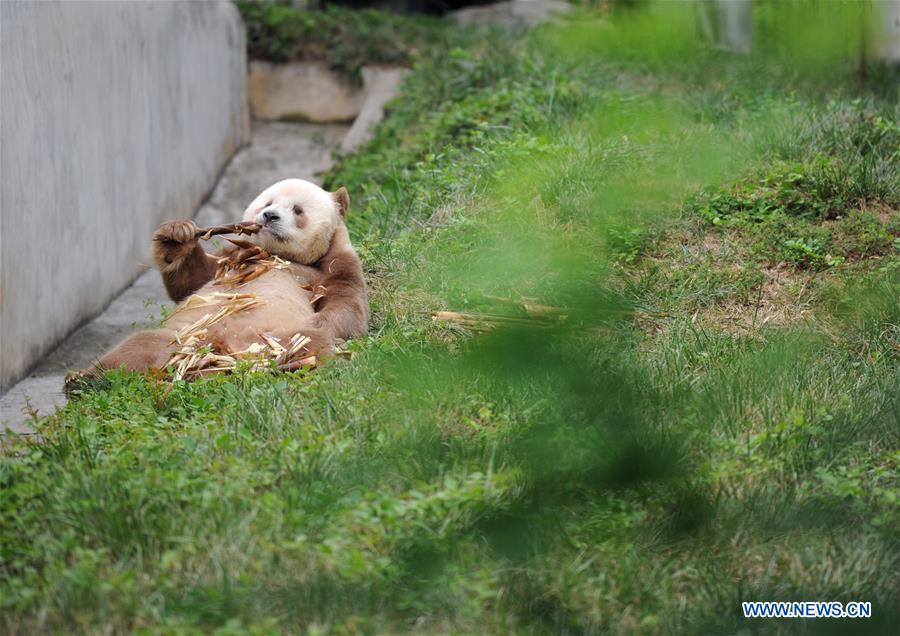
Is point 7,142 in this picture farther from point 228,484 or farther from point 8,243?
point 228,484

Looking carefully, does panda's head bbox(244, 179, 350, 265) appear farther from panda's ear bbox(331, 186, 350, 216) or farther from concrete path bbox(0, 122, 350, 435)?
concrete path bbox(0, 122, 350, 435)

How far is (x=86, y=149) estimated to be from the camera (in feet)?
25.7

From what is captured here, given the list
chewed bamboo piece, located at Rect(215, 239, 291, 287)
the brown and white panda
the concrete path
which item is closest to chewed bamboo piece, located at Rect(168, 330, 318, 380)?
the brown and white panda

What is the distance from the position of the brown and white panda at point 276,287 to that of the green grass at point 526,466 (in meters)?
0.25

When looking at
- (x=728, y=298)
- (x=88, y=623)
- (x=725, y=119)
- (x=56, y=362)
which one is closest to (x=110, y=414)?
(x=88, y=623)

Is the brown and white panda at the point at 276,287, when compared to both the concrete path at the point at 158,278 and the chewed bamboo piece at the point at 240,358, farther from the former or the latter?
the concrete path at the point at 158,278

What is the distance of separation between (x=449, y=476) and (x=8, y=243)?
354cm

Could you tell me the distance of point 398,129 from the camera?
11219 millimetres

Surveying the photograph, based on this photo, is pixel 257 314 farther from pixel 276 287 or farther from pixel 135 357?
pixel 135 357

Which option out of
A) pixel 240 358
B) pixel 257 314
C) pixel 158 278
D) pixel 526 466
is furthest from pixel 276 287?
pixel 158 278

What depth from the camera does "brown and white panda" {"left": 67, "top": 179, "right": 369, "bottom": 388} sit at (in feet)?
18.5

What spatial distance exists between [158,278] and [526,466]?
251 inches

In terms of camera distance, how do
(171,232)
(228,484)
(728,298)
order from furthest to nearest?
(728,298), (171,232), (228,484)

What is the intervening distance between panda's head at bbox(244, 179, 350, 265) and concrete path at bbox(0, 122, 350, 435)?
764mm
